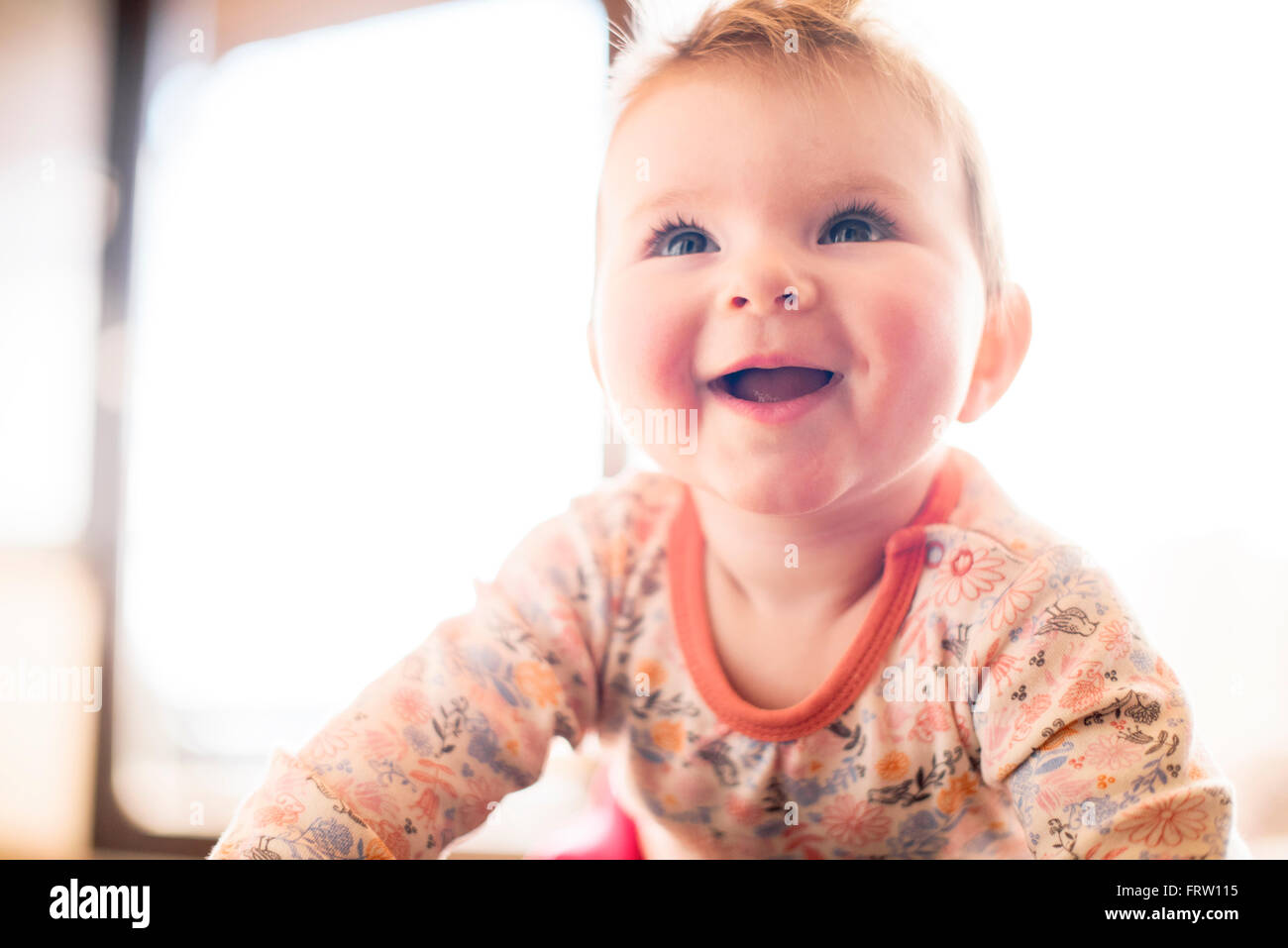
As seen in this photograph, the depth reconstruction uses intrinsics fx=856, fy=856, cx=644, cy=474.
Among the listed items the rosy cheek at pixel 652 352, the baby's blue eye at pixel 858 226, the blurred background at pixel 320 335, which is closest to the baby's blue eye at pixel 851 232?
the baby's blue eye at pixel 858 226

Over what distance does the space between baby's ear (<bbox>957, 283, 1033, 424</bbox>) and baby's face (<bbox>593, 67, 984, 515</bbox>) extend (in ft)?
0.14

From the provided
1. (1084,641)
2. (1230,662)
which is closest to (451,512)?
(1084,641)

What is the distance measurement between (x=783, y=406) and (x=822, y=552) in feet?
0.43

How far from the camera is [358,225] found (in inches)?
32.3

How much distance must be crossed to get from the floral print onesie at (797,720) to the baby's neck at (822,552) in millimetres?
17

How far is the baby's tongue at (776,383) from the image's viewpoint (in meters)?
0.58

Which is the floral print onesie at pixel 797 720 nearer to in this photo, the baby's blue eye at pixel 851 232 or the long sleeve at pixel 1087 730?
the long sleeve at pixel 1087 730

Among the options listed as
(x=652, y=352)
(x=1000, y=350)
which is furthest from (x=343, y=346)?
(x=1000, y=350)

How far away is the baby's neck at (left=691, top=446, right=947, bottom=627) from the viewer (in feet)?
2.08

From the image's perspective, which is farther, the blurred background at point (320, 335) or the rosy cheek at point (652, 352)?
the blurred background at point (320, 335)

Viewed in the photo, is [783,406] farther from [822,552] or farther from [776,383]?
[822,552]

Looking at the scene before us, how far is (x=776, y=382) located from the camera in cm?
58

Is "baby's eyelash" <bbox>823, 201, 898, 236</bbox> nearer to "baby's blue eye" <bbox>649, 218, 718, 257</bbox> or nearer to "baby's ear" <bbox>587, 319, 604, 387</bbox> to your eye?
"baby's blue eye" <bbox>649, 218, 718, 257</bbox>

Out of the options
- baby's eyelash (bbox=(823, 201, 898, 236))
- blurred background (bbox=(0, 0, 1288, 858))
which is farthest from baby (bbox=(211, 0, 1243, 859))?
blurred background (bbox=(0, 0, 1288, 858))
